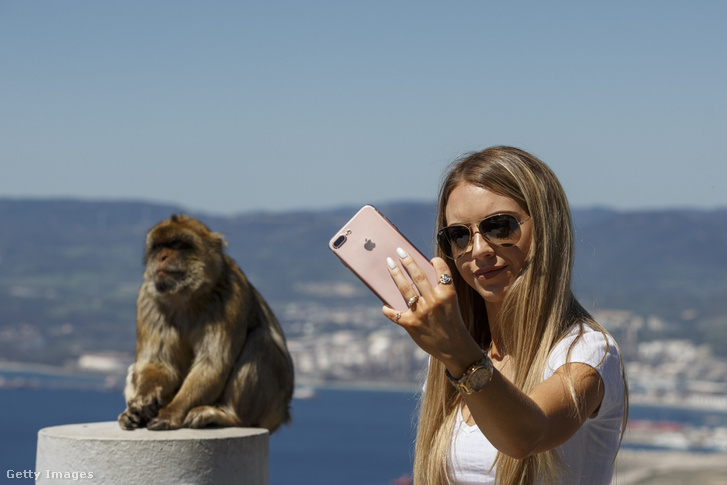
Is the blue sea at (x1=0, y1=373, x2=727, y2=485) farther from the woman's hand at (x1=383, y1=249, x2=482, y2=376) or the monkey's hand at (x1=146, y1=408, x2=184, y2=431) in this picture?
the woman's hand at (x1=383, y1=249, x2=482, y2=376)

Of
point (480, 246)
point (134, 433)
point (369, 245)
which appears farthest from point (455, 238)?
point (134, 433)

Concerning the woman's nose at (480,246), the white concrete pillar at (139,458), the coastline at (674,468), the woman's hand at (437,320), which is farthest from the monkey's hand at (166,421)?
the coastline at (674,468)

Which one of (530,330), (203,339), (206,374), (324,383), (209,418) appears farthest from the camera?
(324,383)

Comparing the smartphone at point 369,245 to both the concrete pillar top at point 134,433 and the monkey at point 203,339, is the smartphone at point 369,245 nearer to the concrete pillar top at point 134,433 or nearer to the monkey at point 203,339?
the concrete pillar top at point 134,433

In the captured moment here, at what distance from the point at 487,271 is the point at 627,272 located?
460 ft

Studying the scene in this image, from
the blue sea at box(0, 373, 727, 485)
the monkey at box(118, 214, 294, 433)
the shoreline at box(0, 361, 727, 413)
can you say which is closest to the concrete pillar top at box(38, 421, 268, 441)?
the monkey at box(118, 214, 294, 433)

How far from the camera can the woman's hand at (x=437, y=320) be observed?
1387 millimetres

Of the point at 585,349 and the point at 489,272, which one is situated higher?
the point at 489,272

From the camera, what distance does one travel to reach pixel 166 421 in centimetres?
415

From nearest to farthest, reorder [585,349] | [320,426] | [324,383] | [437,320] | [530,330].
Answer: [437,320], [585,349], [530,330], [320,426], [324,383]

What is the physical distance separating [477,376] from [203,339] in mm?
3250

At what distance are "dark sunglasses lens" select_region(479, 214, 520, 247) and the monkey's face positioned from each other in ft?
9.74

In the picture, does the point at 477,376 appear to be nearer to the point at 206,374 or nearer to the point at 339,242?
the point at 339,242

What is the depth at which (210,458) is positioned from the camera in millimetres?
3623
